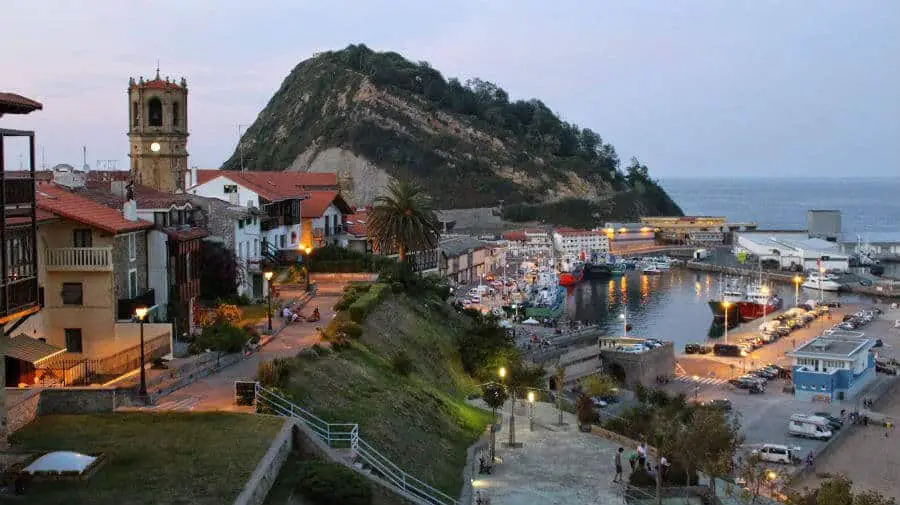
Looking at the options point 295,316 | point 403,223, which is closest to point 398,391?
point 295,316

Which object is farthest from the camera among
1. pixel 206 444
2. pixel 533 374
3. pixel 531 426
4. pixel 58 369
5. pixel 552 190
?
pixel 552 190

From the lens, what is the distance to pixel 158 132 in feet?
179

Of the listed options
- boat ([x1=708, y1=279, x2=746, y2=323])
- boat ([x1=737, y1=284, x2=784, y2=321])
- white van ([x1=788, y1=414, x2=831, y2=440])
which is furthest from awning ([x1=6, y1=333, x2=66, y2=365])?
boat ([x1=737, y1=284, x2=784, y2=321])

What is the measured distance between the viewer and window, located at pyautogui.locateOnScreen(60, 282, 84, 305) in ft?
87.0

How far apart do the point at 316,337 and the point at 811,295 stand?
91447 mm

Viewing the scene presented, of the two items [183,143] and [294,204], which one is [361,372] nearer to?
[294,204]

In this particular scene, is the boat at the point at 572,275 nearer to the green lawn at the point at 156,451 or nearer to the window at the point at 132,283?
the window at the point at 132,283

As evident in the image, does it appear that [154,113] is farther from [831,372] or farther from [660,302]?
[660,302]

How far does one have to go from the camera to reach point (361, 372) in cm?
2847

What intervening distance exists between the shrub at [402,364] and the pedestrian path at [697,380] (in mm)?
31873

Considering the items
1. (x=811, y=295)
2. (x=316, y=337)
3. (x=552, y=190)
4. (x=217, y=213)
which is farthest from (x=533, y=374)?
(x=552, y=190)

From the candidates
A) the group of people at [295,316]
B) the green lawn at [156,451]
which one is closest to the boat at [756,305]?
the group of people at [295,316]

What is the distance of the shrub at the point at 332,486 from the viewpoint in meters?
17.5

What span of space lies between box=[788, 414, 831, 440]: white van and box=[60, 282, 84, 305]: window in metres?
33.0
